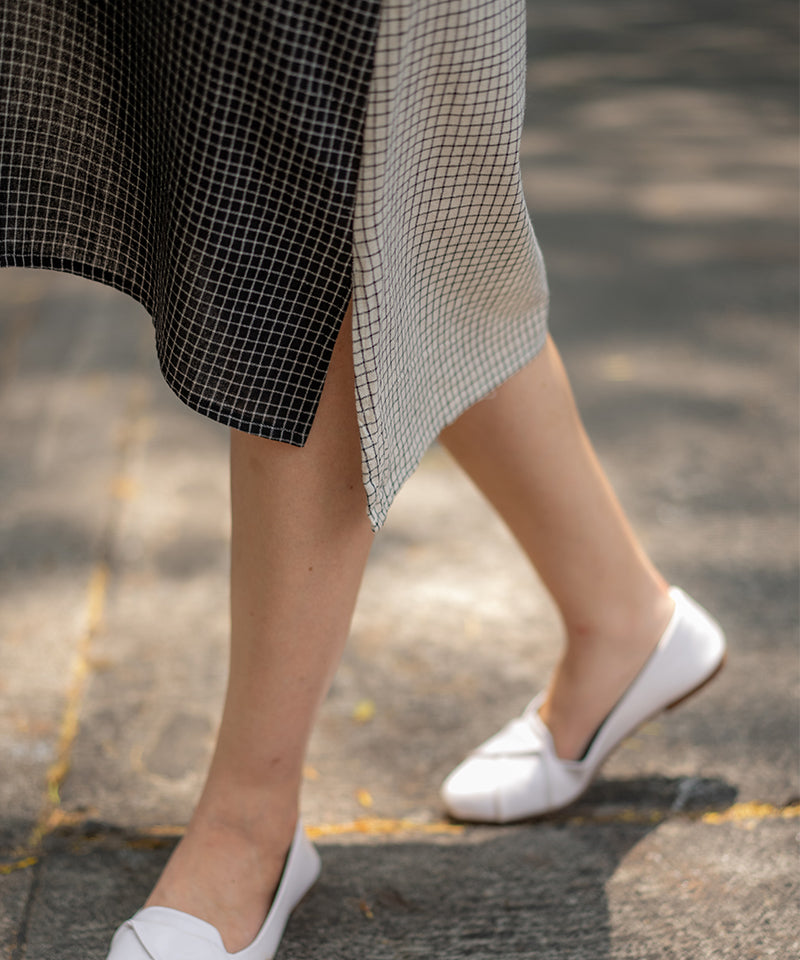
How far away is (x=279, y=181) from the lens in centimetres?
78

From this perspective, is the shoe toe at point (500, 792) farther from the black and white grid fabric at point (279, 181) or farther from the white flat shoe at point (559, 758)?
the black and white grid fabric at point (279, 181)

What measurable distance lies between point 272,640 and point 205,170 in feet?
1.50

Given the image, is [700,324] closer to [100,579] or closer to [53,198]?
[100,579]

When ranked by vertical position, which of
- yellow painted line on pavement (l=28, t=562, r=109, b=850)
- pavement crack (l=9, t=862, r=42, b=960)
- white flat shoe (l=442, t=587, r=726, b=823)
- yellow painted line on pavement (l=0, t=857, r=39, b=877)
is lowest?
yellow painted line on pavement (l=28, t=562, r=109, b=850)

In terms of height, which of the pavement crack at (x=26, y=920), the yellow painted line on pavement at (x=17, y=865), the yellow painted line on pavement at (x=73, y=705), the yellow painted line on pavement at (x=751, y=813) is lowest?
the yellow painted line on pavement at (x=73, y=705)

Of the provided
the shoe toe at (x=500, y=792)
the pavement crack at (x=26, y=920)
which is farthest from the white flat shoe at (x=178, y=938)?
the shoe toe at (x=500, y=792)

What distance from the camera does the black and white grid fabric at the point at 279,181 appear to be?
746 mm

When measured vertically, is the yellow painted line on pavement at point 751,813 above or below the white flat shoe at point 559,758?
below

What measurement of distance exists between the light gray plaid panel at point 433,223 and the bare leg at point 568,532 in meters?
0.11

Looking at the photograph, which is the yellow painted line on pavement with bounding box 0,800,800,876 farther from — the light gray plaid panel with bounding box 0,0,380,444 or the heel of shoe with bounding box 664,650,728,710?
the light gray plaid panel with bounding box 0,0,380,444

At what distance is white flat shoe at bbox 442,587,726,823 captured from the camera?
129 cm

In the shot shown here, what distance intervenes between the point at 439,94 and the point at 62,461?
156 cm

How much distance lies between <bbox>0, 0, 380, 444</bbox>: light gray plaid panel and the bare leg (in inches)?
13.1

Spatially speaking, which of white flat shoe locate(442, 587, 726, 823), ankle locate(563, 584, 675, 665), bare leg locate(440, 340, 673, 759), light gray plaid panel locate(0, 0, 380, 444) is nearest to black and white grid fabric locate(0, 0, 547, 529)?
light gray plaid panel locate(0, 0, 380, 444)
